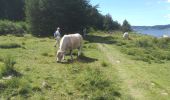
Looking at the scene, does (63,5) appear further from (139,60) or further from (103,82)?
(103,82)

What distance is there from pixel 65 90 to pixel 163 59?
18813 millimetres

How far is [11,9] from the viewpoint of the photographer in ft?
274

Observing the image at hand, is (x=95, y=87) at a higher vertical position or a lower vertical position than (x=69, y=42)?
lower

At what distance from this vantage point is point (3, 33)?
170 feet

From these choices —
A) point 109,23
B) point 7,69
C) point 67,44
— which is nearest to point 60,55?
point 67,44

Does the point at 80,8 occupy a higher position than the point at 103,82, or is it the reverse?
the point at 80,8

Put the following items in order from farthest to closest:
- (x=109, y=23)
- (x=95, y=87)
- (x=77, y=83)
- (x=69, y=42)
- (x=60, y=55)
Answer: (x=109, y=23)
(x=69, y=42)
(x=60, y=55)
(x=77, y=83)
(x=95, y=87)

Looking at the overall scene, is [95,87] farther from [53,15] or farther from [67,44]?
[53,15]

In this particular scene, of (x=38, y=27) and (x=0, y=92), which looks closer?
Result: (x=0, y=92)

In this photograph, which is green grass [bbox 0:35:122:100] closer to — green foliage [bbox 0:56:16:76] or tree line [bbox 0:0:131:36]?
green foliage [bbox 0:56:16:76]

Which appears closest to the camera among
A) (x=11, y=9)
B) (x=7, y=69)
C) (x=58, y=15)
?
(x=7, y=69)

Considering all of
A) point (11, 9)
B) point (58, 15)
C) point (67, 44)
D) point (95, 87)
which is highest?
point (11, 9)

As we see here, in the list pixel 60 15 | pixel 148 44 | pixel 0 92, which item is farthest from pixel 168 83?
pixel 60 15

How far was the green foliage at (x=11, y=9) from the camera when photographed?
83.0 metres
